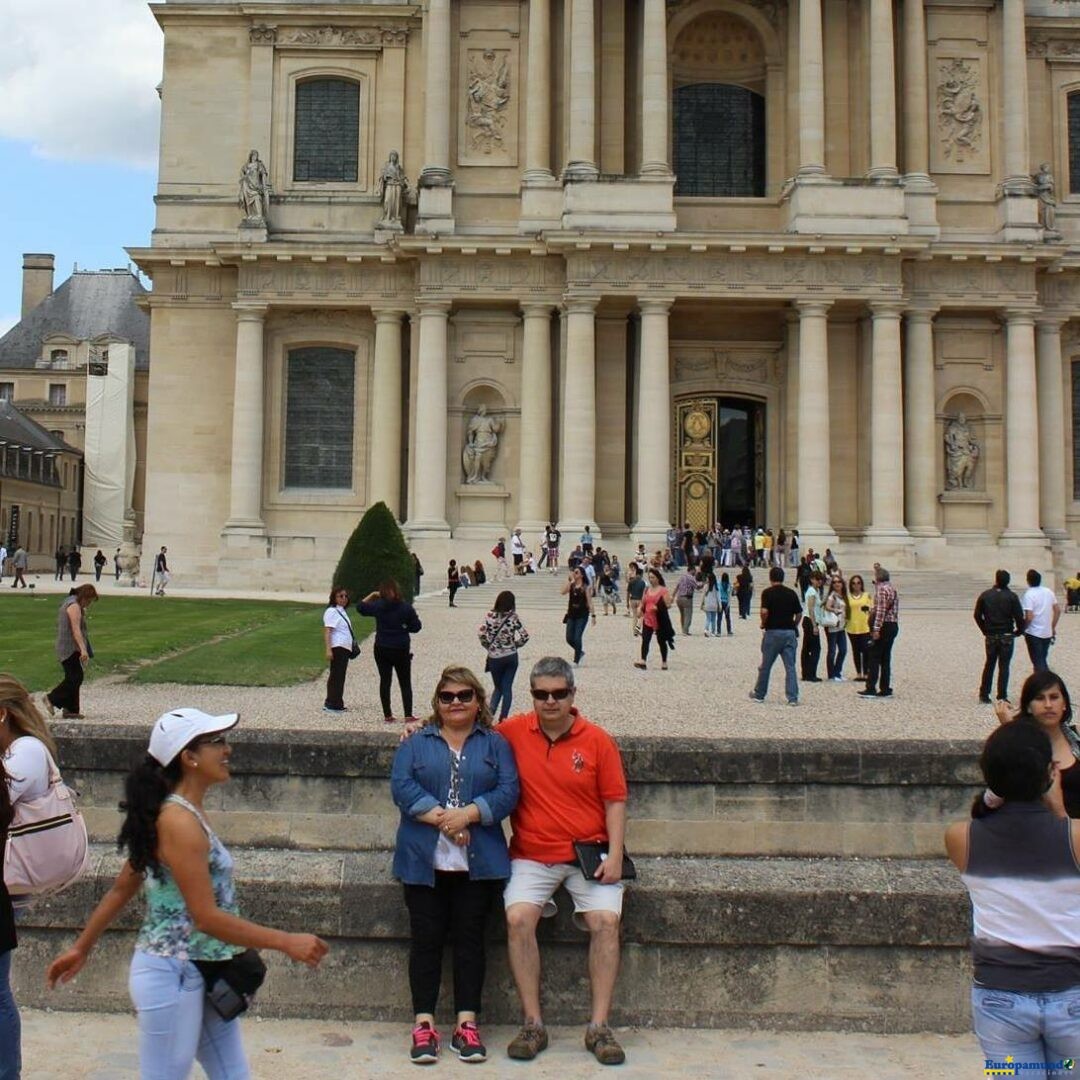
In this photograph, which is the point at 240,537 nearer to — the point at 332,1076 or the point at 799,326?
the point at 799,326

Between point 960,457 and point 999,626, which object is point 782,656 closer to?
point 999,626

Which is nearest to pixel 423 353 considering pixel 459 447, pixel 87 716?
pixel 459 447

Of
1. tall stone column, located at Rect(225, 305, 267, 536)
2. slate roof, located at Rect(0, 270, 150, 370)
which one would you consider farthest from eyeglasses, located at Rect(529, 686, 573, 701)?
slate roof, located at Rect(0, 270, 150, 370)

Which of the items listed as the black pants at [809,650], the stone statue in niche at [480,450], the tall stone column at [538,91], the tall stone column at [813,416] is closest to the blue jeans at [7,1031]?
the black pants at [809,650]

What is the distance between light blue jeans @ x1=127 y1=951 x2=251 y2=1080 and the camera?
4.44 metres

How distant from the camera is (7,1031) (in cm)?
480

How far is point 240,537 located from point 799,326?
60.9 ft

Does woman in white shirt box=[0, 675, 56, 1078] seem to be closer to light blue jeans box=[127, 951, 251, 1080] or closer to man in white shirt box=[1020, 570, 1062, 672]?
light blue jeans box=[127, 951, 251, 1080]

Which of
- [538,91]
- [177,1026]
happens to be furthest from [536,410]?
[177,1026]

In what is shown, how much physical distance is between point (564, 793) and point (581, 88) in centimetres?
3683

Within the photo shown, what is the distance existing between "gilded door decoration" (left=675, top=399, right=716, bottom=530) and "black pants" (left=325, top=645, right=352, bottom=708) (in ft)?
99.2

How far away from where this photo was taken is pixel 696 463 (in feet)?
145

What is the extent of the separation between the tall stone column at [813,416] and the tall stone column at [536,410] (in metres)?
7.70

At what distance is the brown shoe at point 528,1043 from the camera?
6.29 metres
